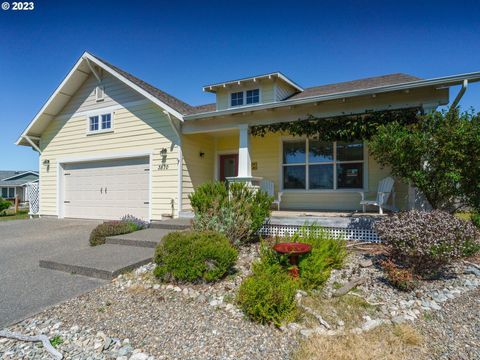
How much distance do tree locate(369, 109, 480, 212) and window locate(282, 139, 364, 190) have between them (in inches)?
116

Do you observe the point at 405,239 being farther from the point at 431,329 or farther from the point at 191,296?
the point at 191,296

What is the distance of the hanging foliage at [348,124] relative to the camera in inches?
258

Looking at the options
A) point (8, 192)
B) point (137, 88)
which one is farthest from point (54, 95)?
point (8, 192)

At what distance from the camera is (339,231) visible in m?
6.18

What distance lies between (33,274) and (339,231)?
5.91 metres

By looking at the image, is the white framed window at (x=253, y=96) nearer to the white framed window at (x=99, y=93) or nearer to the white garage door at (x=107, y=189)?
the white garage door at (x=107, y=189)

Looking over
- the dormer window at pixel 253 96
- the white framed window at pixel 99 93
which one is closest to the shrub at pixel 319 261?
the dormer window at pixel 253 96

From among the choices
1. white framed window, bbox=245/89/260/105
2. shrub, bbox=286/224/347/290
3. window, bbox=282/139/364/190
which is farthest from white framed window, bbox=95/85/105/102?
shrub, bbox=286/224/347/290

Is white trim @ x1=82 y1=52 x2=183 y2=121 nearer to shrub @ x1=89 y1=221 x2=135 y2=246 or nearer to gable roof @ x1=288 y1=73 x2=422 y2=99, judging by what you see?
shrub @ x1=89 y1=221 x2=135 y2=246

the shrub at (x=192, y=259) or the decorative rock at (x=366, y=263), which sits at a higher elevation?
the shrub at (x=192, y=259)

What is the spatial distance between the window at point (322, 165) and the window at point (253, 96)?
194cm

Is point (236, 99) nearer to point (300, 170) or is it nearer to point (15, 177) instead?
point (300, 170)

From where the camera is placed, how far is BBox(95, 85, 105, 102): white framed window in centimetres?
1034

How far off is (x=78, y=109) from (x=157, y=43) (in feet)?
13.9
